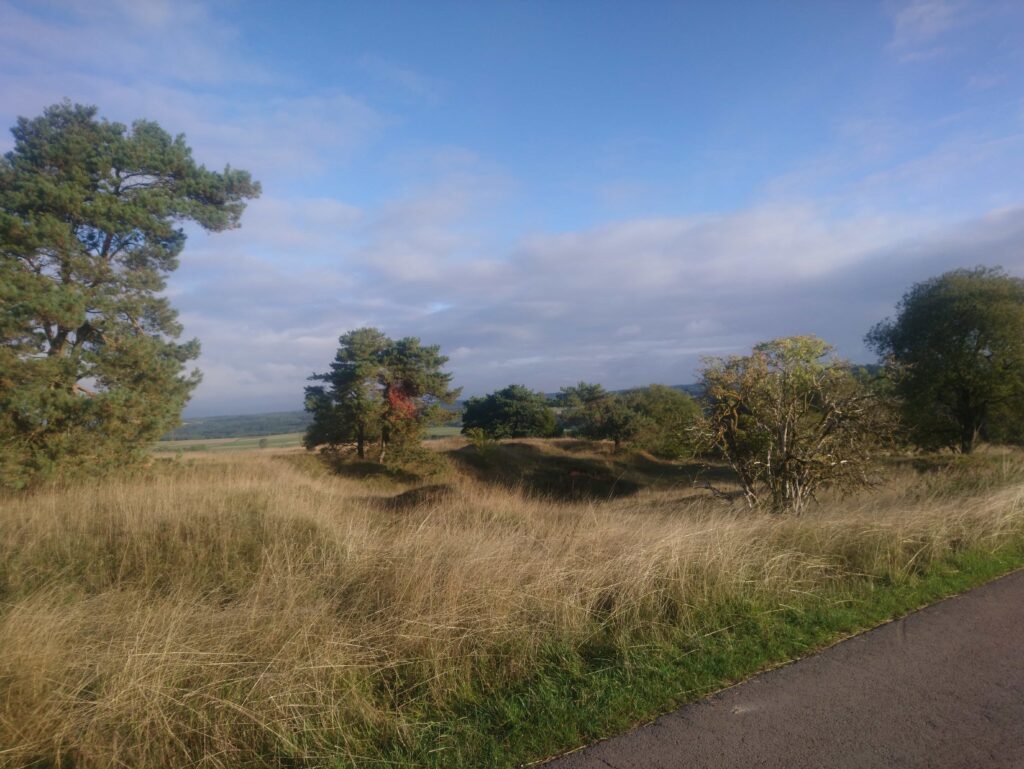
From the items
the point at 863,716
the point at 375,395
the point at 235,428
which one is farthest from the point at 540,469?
the point at 863,716

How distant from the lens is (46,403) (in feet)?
39.5

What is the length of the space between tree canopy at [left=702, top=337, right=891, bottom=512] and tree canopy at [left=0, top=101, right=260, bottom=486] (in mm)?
12547

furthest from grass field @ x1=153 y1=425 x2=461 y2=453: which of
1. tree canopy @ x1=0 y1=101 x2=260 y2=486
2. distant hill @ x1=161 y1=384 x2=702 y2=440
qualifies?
tree canopy @ x1=0 y1=101 x2=260 y2=486

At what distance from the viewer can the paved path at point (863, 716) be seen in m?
2.91

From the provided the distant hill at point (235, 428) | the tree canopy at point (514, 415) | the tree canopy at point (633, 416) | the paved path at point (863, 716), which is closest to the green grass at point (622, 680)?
the paved path at point (863, 716)

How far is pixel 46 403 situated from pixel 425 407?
1841cm

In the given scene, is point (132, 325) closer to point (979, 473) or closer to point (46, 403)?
point (46, 403)

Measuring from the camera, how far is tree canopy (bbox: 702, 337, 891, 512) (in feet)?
33.6

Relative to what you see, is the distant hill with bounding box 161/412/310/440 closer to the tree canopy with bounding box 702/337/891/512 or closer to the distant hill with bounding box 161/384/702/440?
the distant hill with bounding box 161/384/702/440

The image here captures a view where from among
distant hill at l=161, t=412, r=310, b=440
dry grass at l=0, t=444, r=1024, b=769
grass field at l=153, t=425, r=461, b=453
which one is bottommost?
dry grass at l=0, t=444, r=1024, b=769

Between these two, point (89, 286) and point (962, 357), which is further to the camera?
point (962, 357)

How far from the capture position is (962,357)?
80.1 ft

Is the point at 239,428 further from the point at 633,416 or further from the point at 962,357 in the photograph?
the point at 962,357

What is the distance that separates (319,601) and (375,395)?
24.5 meters
